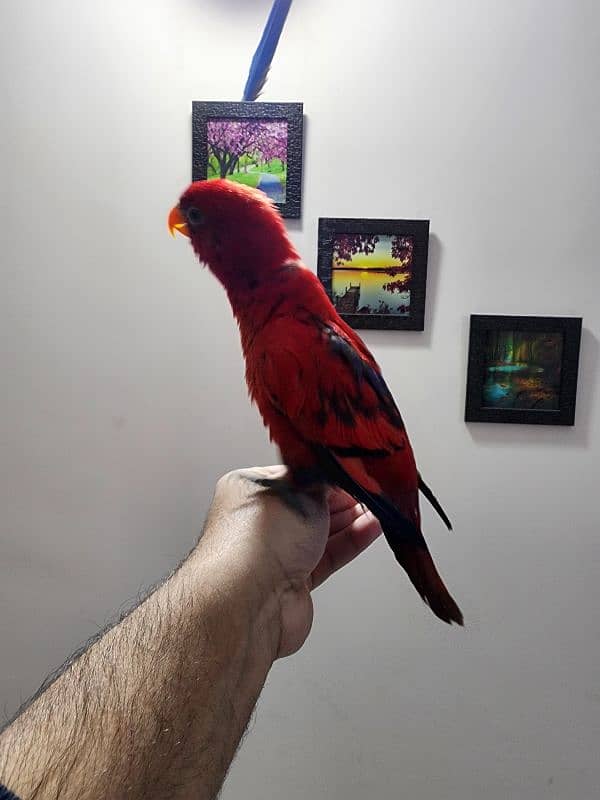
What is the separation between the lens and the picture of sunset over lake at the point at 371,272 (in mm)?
985

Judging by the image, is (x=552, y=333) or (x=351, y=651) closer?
(x=552, y=333)

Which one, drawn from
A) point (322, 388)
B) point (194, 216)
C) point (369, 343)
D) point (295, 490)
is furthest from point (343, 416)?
point (369, 343)

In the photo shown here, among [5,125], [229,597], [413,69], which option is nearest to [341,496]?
[229,597]

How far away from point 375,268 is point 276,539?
0.52 metres

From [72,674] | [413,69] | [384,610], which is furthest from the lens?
[384,610]

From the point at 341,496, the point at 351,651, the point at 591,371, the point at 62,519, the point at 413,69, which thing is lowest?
the point at 351,651

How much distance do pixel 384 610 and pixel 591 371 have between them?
58cm

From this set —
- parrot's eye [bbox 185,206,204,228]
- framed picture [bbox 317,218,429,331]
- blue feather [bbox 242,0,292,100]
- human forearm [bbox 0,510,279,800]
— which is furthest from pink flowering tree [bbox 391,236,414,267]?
human forearm [bbox 0,510,279,800]

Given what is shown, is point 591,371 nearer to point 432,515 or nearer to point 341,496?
point 432,515

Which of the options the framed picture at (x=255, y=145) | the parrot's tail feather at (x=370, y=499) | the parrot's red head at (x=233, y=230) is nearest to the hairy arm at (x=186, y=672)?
the parrot's tail feather at (x=370, y=499)

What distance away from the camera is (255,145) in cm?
97

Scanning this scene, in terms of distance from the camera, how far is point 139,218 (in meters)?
1.02

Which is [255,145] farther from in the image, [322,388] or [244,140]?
[322,388]

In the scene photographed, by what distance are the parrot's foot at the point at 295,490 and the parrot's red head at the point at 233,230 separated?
0.77ft
